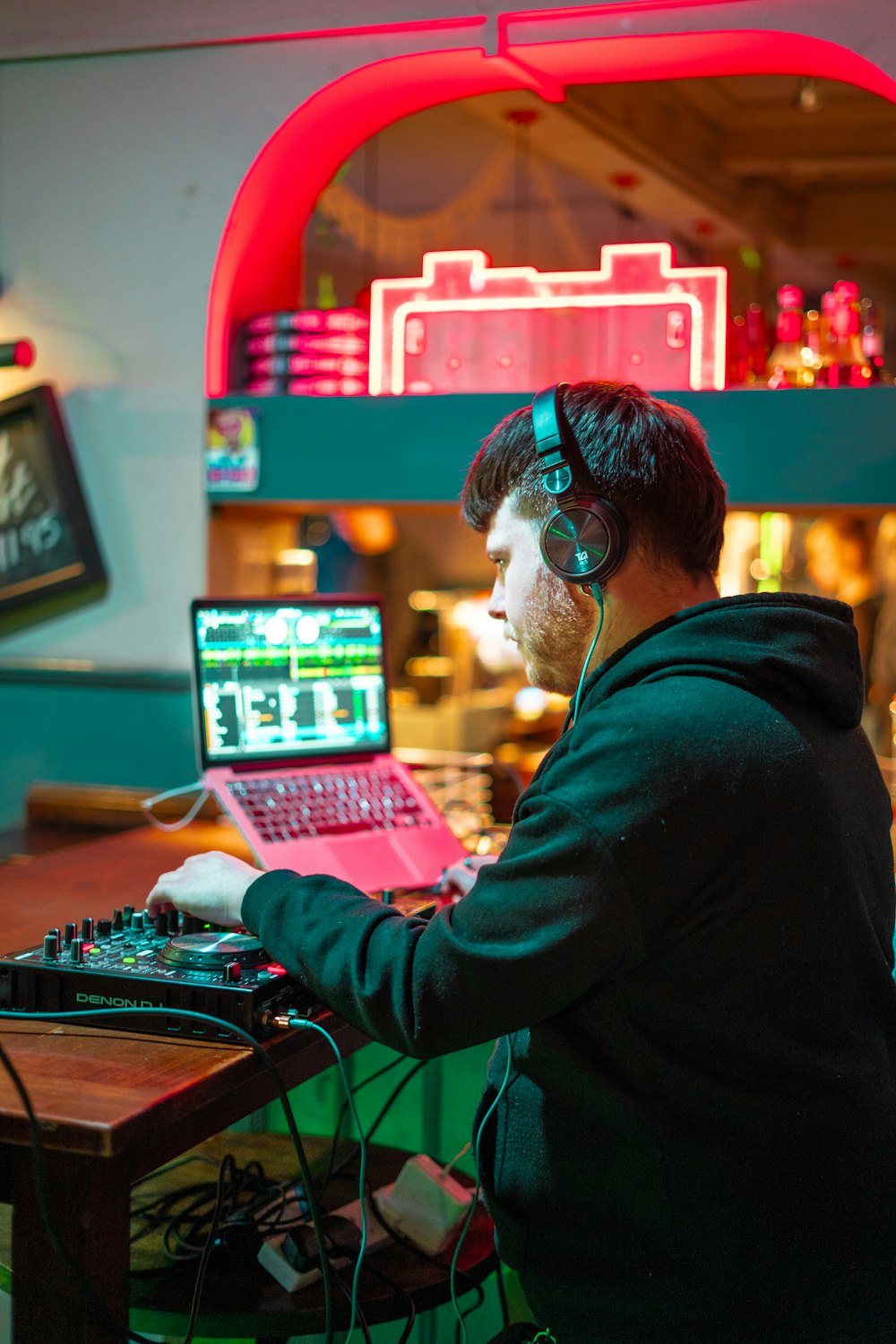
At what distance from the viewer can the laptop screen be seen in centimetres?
192

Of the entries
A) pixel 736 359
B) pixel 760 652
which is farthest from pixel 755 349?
pixel 760 652

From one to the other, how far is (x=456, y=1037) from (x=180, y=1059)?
27 centimetres

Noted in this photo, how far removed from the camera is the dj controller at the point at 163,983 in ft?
3.75

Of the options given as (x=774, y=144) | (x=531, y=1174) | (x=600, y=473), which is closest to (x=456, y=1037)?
(x=531, y=1174)

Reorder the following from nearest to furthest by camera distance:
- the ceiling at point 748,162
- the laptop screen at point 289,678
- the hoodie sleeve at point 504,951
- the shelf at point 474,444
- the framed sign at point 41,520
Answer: the hoodie sleeve at point 504,951 < the laptop screen at point 289,678 < the shelf at point 474,444 < the framed sign at point 41,520 < the ceiling at point 748,162

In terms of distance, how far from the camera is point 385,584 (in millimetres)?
6664

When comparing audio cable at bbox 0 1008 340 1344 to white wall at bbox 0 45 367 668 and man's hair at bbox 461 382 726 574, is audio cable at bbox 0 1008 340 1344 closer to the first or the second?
man's hair at bbox 461 382 726 574

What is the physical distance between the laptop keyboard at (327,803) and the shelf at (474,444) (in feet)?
2.18

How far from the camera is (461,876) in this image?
1.64 metres

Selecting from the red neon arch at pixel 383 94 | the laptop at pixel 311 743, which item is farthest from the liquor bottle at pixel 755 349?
the laptop at pixel 311 743

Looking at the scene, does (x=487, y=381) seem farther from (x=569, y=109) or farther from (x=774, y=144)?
(x=774, y=144)

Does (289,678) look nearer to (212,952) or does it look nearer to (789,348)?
(212,952)

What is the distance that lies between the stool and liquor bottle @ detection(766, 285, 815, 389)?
59.6 inches

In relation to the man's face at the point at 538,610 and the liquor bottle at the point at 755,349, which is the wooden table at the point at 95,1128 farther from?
the liquor bottle at the point at 755,349
